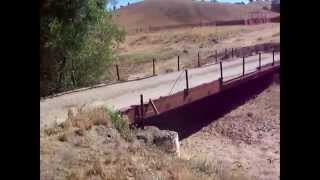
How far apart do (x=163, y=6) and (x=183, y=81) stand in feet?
359

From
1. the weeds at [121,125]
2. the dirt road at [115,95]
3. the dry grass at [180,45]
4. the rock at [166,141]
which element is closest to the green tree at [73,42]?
the dirt road at [115,95]

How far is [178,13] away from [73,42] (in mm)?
106338

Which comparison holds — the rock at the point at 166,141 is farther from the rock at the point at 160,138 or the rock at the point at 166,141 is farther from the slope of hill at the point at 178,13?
the slope of hill at the point at 178,13

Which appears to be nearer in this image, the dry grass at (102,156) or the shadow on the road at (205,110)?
the dry grass at (102,156)

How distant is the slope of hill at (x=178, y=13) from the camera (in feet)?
389

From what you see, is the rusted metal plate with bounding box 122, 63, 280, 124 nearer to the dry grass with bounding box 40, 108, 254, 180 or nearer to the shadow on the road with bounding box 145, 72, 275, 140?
the shadow on the road with bounding box 145, 72, 275, 140

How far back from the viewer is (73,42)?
21547 mm

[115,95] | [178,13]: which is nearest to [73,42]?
[115,95]

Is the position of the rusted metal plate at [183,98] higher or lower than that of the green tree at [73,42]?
lower

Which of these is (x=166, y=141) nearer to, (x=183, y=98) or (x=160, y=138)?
(x=160, y=138)

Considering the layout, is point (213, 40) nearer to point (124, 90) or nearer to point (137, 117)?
point (124, 90)

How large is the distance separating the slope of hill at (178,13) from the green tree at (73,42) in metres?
91.3
